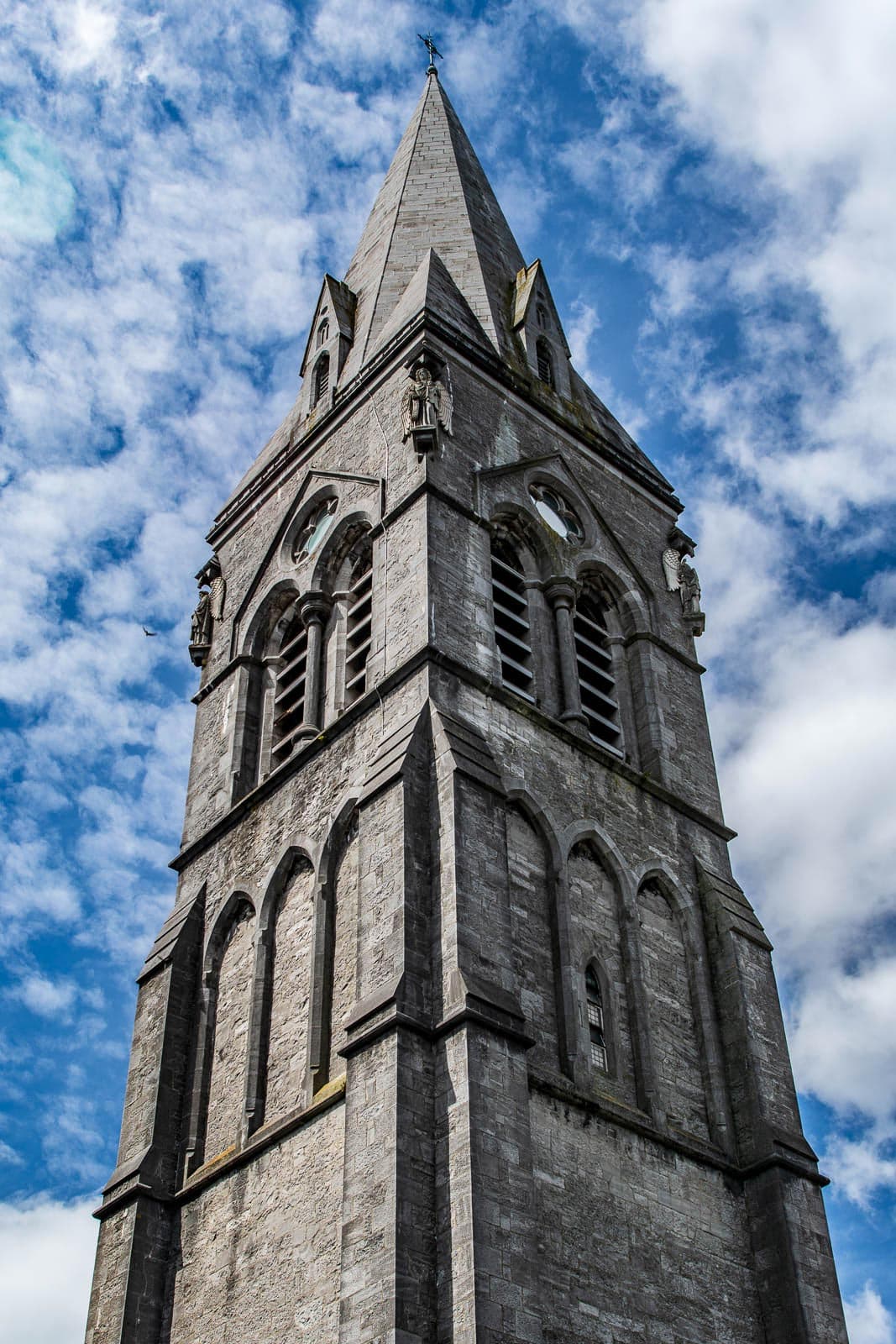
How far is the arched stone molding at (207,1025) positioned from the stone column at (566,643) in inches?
204

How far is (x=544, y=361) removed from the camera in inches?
A: 1146

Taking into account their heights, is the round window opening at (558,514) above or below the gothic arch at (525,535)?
above

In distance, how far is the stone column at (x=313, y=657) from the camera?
73.7 ft

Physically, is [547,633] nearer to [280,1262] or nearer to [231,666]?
[231,666]

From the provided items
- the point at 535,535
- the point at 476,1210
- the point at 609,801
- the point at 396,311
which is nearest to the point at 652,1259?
the point at 476,1210

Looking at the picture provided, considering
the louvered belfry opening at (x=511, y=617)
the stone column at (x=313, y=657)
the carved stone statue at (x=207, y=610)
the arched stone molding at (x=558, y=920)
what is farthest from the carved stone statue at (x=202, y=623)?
the arched stone molding at (x=558, y=920)

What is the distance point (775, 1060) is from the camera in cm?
1986

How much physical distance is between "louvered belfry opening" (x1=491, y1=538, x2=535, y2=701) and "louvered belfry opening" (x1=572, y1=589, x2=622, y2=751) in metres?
1.01

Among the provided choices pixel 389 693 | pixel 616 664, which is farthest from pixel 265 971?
pixel 616 664

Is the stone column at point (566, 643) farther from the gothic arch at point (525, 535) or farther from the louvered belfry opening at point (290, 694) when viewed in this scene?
the louvered belfry opening at point (290, 694)

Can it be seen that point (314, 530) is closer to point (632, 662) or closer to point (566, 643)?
point (566, 643)

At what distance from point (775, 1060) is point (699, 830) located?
12.3 feet

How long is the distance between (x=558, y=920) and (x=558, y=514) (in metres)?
8.70

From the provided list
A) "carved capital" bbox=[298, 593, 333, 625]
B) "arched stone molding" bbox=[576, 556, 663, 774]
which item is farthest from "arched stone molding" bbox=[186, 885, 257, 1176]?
"arched stone molding" bbox=[576, 556, 663, 774]
